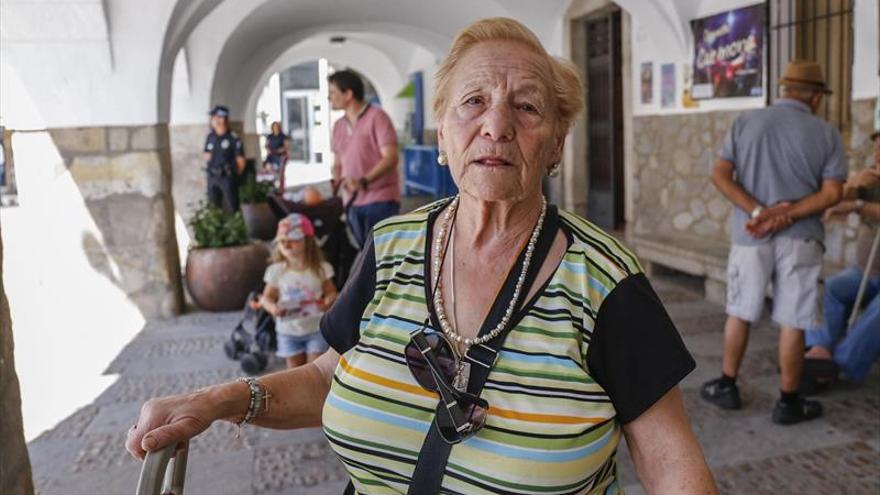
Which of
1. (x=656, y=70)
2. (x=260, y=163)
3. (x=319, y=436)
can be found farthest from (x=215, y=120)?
(x=260, y=163)

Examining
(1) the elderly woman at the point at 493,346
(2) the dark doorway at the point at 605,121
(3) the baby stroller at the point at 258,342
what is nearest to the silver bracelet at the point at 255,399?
(1) the elderly woman at the point at 493,346

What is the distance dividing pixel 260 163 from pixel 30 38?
13180mm

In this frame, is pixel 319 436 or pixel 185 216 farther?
pixel 185 216

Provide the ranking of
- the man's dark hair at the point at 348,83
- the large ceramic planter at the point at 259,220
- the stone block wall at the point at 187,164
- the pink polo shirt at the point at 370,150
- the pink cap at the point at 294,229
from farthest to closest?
the stone block wall at the point at 187,164
the large ceramic planter at the point at 259,220
the pink polo shirt at the point at 370,150
the man's dark hair at the point at 348,83
the pink cap at the point at 294,229

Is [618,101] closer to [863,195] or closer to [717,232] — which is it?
[717,232]

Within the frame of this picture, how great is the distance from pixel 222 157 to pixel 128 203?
3.49 m

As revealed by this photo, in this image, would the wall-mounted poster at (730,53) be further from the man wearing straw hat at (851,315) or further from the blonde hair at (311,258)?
the blonde hair at (311,258)

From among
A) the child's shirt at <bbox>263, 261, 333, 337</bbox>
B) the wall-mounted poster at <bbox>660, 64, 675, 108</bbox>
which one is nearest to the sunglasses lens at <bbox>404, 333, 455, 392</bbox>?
the child's shirt at <bbox>263, 261, 333, 337</bbox>

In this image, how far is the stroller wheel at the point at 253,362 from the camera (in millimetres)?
4602

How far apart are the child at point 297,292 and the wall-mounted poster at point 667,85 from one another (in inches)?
168

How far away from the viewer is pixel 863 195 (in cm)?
475

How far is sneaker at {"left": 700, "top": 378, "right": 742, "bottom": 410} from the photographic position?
384 centimetres

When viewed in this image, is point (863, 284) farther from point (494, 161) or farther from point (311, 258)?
point (494, 161)

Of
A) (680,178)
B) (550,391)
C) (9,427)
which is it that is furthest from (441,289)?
(680,178)
